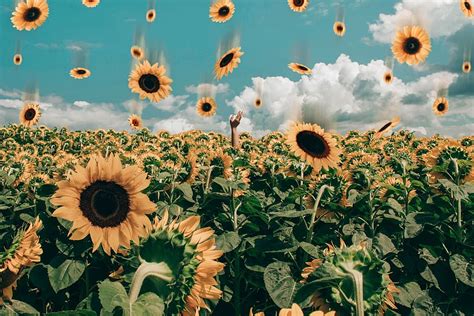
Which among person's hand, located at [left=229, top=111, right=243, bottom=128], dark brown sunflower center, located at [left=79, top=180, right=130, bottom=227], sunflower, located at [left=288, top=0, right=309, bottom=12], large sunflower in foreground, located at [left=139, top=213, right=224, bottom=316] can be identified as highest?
sunflower, located at [left=288, top=0, right=309, bottom=12]

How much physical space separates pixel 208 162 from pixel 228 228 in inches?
51.2

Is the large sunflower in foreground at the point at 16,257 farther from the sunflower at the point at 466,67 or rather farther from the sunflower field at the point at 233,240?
the sunflower at the point at 466,67

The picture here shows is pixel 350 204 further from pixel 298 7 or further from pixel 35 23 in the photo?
pixel 298 7

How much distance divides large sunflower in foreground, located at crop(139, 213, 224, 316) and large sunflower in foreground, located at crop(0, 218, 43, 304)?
0.87 meters

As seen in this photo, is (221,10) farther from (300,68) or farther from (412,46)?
(412,46)

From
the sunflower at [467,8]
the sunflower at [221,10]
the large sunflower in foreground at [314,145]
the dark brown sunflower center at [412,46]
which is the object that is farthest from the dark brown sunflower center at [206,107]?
the large sunflower in foreground at [314,145]

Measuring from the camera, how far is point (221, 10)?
40.7 ft

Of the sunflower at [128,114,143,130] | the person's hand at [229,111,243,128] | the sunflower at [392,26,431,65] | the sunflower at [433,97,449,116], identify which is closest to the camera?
the person's hand at [229,111,243,128]

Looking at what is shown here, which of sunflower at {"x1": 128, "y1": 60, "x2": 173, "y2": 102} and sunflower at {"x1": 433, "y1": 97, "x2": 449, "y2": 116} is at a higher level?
sunflower at {"x1": 433, "y1": 97, "x2": 449, "y2": 116}

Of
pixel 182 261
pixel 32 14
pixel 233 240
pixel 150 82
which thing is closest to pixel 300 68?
pixel 150 82

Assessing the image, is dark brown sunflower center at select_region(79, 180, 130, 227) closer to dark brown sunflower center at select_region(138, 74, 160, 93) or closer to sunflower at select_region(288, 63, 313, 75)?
dark brown sunflower center at select_region(138, 74, 160, 93)

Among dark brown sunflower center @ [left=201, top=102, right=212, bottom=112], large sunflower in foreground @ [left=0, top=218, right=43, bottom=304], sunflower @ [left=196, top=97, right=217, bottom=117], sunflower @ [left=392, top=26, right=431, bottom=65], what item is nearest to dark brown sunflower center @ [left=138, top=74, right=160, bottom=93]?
sunflower @ [left=196, top=97, right=217, bottom=117]

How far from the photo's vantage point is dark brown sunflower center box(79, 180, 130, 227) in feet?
7.25

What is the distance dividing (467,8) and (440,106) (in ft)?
23.0
